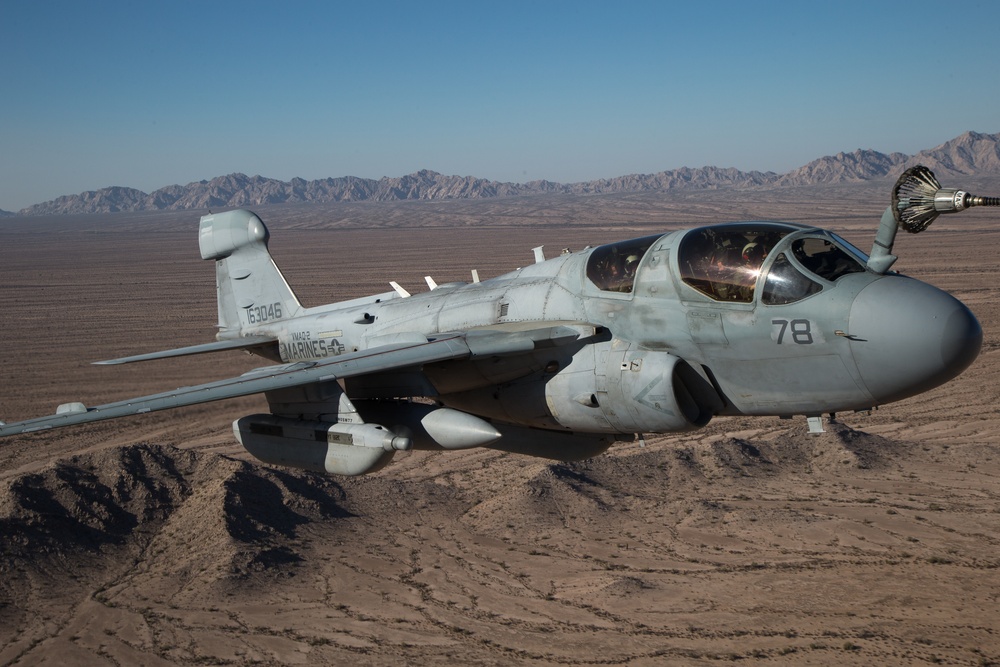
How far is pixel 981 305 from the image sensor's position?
55.1 metres

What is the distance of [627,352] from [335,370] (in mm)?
3946

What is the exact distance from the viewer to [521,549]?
23016 mm

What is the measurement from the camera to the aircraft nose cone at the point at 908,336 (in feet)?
28.6

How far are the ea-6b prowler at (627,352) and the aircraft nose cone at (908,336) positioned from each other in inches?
0.6

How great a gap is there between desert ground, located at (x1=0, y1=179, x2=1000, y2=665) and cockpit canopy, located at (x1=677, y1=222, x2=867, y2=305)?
10227mm

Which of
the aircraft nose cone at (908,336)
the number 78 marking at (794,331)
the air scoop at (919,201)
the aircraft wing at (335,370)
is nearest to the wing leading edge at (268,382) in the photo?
the aircraft wing at (335,370)

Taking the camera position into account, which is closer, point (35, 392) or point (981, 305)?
point (35, 392)

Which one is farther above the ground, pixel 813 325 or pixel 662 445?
pixel 813 325

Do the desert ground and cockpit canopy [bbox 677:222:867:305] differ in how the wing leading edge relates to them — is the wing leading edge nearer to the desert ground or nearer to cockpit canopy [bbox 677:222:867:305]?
cockpit canopy [bbox 677:222:867:305]

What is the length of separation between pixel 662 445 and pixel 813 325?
22002mm

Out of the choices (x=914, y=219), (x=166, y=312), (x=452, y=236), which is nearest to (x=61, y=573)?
(x=914, y=219)

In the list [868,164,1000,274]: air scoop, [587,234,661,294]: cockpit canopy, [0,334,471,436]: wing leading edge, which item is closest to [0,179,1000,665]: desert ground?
[0,334,471,436]: wing leading edge

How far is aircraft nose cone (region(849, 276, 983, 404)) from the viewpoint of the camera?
8.72 metres

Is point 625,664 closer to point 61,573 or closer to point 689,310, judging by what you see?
point 689,310
